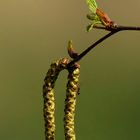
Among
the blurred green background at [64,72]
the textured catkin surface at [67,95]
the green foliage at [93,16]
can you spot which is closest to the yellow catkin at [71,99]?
the textured catkin surface at [67,95]

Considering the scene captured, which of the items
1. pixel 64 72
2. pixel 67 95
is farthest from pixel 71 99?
pixel 64 72

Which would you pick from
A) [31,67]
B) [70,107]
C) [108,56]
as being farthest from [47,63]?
[70,107]

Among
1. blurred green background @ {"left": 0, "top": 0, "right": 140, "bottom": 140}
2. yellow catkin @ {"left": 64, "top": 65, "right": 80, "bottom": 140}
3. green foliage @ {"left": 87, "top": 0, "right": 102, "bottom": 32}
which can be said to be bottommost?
yellow catkin @ {"left": 64, "top": 65, "right": 80, "bottom": 140}

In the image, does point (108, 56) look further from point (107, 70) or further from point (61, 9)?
point (61, 9)

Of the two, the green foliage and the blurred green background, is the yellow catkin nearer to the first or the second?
the green foliage

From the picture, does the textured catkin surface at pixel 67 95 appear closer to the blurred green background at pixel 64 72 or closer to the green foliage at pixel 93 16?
the green foliage at pixel 93 16

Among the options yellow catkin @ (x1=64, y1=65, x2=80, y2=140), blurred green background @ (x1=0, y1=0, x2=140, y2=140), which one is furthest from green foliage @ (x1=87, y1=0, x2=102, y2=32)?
blurred green background @ (x1=0, y1=0, x2=140, y2=140)

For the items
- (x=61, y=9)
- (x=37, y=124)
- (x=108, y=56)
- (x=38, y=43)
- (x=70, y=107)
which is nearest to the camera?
(x=70, y=107)
